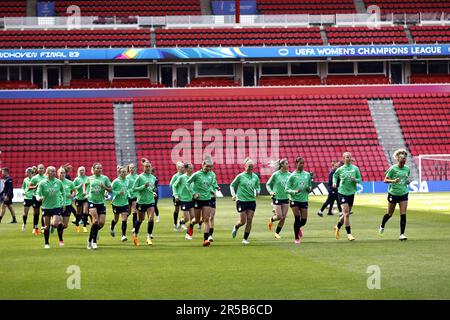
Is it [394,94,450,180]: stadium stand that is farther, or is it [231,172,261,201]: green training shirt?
[394,94,450,180]: stadium stand

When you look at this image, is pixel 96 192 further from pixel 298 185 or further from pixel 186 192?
pixel 298 185

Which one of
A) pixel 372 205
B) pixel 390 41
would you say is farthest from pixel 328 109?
pixel 372 205

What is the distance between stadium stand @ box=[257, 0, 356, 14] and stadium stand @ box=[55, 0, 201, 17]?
5740 millimetres

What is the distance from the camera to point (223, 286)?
52.4 feet

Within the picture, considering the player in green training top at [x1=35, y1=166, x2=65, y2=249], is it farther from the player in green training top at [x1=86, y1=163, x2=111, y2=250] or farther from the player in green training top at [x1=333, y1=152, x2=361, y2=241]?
the player in green training top at [x1=333, y1=152, x2=361, y2=241]

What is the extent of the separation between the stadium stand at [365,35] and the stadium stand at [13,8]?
24.4 metres

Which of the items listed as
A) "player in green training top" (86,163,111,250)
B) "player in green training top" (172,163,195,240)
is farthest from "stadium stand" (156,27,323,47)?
"player in green training top" (86,163,111,250)

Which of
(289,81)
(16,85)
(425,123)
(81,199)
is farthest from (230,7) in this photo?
(81,199)

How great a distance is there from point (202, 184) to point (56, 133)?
38545 millimetres

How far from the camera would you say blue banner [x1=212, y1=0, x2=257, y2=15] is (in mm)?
73562

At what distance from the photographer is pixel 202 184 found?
25.4 meters

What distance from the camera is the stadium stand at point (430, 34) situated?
6856cm

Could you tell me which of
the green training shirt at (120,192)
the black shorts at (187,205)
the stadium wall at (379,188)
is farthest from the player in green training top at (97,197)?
the stadium wall at (379,188)

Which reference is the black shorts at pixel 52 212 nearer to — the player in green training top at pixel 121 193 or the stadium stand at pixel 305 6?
the player in green training top at pixel 121 193
